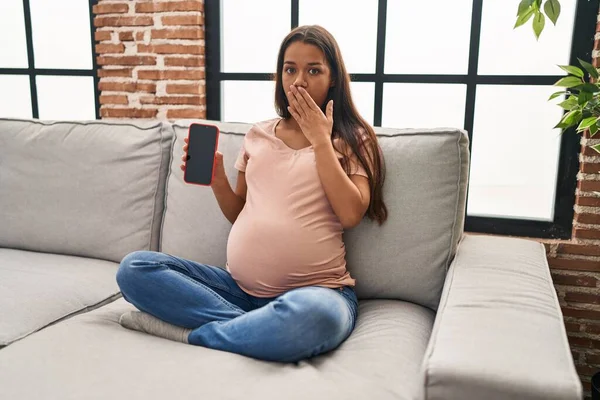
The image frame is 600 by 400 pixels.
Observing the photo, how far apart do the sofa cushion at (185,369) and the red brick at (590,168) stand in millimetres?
880

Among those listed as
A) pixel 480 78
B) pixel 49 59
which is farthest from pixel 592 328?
pixel 49 59

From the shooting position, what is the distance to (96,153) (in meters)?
1.79

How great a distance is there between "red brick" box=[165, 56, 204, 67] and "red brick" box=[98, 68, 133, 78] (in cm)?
21

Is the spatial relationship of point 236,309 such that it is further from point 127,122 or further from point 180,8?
point 180,8

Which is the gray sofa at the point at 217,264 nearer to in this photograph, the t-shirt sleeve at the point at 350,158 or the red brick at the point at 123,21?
the t-shirt sleeve at the point at 350,158

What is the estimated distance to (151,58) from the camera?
2.17 meters

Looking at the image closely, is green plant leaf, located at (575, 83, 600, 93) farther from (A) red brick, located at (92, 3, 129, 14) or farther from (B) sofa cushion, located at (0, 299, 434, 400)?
(A) red brick, located at (92, 3, 129, 14)

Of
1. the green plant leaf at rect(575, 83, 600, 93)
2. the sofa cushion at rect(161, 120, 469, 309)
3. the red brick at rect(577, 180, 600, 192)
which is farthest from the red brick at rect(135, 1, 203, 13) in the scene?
the red brick at rect(577, 180, 600, 192)

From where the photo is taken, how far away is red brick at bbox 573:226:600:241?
1720 mm

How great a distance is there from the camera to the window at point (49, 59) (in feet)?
8.12

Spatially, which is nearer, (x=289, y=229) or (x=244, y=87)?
(x=289, y=229)

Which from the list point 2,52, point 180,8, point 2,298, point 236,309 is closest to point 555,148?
point 236,309

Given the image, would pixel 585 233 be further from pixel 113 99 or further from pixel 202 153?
pixel 113 99

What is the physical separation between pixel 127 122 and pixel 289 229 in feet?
2.83
